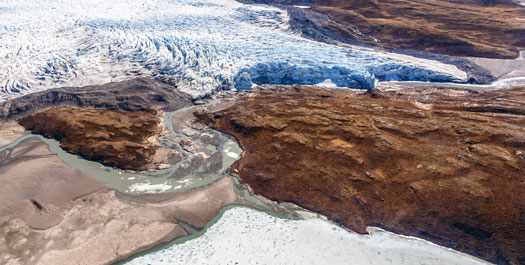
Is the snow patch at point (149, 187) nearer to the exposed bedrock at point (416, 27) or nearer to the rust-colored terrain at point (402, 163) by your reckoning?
the rust-colored terrain at point (402, 163)

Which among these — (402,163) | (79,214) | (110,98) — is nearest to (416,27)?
(402,163)

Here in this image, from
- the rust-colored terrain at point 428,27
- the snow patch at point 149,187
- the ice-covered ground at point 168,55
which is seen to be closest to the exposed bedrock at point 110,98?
the ice-covered ground at point 168,55

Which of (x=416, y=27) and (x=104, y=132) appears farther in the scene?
(x=416, y=27)

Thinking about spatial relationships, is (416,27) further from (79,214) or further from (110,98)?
(79,214)

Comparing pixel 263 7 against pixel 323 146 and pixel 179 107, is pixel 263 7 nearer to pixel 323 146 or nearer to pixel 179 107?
pixel 179 107

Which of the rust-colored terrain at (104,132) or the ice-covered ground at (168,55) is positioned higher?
the ice-covered ground at (168,55)

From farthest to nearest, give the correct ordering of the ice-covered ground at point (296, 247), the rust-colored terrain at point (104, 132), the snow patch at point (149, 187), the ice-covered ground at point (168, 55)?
the ice-covered ground at point (168, 55)
the rust-colored terrain at point (104, 132)
the snow patch at point (149, 187)
the ice-covered ground at point (296, 247)
